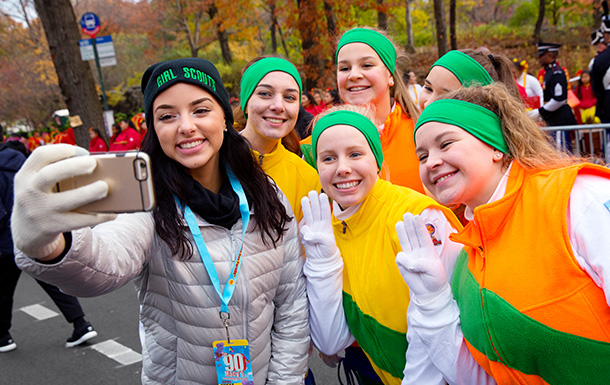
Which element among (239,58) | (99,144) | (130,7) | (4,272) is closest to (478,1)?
(239,58)

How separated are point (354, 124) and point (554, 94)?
6986 mm

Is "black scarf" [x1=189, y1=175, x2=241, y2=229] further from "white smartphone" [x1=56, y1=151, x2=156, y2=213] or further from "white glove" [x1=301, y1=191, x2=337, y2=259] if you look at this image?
"white smartphone" [x1=56, y1=151, x2=156, y2=213]

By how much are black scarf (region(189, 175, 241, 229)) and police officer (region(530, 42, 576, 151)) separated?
7.11 m

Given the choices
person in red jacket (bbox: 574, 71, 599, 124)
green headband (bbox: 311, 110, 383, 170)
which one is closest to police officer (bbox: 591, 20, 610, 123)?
person in red jacket (bbox: 574, 71, 599, 124)

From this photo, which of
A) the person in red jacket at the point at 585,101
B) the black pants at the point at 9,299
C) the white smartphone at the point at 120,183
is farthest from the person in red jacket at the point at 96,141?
the person in red jacket at the point at 585,101

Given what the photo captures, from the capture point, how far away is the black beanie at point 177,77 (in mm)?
1922

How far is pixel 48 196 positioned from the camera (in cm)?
118

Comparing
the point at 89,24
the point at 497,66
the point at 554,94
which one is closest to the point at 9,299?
the point at 497,66

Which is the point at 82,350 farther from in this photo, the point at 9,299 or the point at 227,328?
the point at 227,328

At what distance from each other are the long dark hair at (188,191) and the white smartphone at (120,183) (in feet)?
2.11

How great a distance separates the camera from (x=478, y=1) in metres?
36.7

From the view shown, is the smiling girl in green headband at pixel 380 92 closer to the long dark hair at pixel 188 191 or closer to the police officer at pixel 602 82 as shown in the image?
the long dark hair at pixel 188 191

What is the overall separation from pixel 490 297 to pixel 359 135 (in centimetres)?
96

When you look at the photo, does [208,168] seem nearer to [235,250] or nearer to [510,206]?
[235,250]
